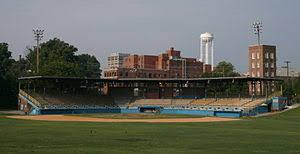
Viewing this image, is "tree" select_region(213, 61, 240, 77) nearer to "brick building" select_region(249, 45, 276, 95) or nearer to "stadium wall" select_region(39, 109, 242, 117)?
"brick building" select_region(249, 45, 276, 95)

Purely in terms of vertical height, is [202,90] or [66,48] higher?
[66,48]

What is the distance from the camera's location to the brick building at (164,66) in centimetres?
12912

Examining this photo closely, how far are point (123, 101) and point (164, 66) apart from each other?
50345mm

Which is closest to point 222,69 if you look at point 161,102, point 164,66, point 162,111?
point 164,66

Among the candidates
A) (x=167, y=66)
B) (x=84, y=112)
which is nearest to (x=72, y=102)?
(x=84, y=112)

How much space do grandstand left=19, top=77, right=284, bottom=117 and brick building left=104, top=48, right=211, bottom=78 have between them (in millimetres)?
25337

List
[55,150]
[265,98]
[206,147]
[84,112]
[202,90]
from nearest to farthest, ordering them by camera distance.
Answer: [55,150] < [206,147] < [265,98] < [84,112] < [202,90]

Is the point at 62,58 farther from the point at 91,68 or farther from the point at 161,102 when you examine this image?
the point at 161,102

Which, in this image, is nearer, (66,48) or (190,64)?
(66,48)

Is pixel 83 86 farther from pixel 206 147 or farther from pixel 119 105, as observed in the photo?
pixel 206 147

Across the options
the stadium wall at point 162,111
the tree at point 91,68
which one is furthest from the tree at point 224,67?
the stadium wall at point 162,111

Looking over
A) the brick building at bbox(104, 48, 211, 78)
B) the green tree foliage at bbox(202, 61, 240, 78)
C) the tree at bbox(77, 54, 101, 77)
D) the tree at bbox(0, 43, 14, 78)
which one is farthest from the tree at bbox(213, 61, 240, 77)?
the tree at bbox(0, 43, 14, 78)

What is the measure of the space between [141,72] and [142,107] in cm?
3937

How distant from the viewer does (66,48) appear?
422 ft
